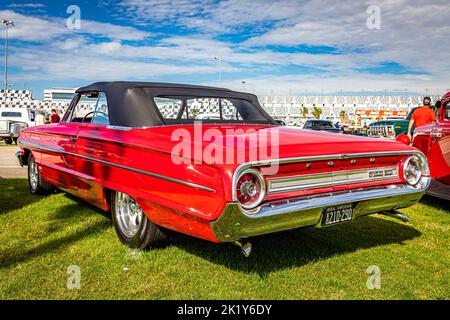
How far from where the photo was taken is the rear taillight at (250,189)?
2768 mm

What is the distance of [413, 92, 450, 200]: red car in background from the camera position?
17.7 ft

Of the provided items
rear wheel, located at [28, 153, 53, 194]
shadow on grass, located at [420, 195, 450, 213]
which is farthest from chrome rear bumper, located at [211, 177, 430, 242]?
rear wheel, located at [28, 153, 53, 194]

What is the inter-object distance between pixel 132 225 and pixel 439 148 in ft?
13.4

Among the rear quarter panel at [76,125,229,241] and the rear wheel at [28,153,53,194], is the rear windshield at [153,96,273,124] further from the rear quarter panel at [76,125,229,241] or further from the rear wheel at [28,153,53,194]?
the rear wheel at [28,153,53,194]

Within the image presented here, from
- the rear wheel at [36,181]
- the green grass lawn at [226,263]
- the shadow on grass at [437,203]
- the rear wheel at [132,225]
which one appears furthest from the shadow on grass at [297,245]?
the rear wheel at [36,181]

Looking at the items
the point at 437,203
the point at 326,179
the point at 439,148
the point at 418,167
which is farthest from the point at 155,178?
the point at 437,203

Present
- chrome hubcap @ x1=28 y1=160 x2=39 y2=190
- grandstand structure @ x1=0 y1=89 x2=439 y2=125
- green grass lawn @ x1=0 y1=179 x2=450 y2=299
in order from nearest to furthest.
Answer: green grass lawn @ x1=0 y1=179 x2=450 y2=299 < chrome hubcap @ x1=28 y1=160 x2=39 y2=190 < grandstand structure @ x1=0 y1=89 x2=439 y2=125

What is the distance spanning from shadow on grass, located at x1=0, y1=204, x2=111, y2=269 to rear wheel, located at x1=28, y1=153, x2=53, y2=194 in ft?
3.16

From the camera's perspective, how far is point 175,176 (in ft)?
9.69

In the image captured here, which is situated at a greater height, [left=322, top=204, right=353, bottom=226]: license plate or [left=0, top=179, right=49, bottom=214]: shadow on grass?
[left=322, top=204, right=353, bottom=226]: license plate

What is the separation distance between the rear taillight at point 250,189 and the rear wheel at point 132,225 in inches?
43.1

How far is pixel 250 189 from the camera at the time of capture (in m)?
2.83
